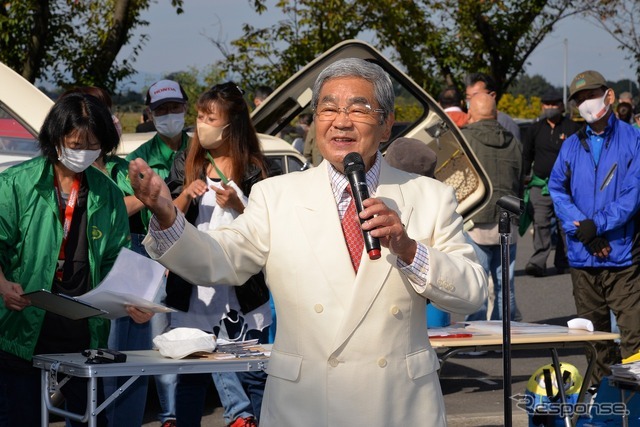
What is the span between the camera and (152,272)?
16.2 ft

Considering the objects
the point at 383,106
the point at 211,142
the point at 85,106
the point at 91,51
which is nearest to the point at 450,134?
the point at 211,142

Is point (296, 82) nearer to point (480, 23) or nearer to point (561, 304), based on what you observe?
point (561, 304)

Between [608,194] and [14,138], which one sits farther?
[608,194]

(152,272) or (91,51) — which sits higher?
(91,51)

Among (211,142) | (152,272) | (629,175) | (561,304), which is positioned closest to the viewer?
(152,272)

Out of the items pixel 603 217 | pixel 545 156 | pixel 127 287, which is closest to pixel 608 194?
pixel 603 217

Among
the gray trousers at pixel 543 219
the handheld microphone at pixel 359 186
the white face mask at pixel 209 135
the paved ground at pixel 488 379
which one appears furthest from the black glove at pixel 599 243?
the gray trousers at pixel 543 219

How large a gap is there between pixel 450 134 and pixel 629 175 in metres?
1.74

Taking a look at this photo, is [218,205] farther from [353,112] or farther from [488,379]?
[488,379]

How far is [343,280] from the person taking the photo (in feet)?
11.2

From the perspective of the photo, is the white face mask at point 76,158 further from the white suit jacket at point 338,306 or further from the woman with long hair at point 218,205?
the white suit jacket at point 338,306

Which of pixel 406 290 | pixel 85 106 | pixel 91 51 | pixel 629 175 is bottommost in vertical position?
pixel 406 290

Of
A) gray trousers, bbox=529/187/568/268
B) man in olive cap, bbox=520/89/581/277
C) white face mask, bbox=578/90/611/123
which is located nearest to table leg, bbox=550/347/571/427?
white face mask, bbox=578/90/611/123

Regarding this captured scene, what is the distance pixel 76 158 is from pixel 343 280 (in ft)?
6.44
